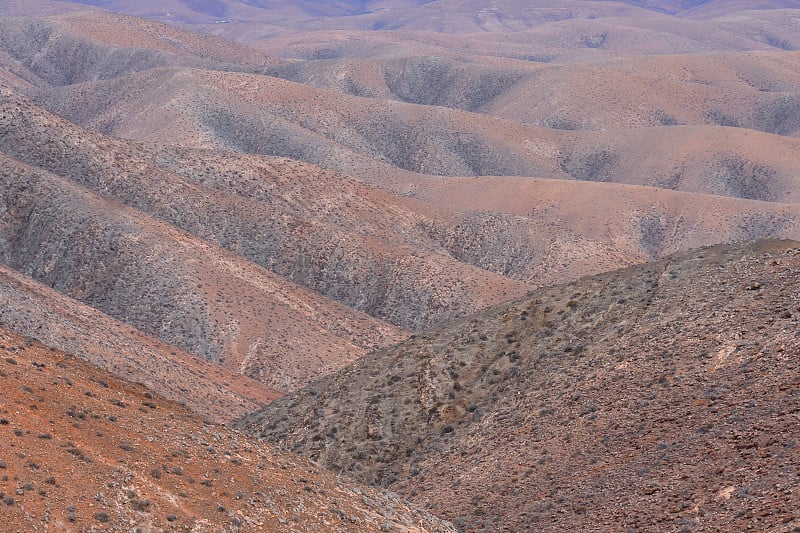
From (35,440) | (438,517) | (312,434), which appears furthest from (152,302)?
(35,440)

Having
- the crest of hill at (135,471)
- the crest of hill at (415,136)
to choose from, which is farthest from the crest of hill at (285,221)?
the crest of hill at (135,471)

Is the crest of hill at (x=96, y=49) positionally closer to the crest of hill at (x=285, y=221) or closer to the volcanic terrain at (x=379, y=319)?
the volcanic terrain at (x=379, y=319)

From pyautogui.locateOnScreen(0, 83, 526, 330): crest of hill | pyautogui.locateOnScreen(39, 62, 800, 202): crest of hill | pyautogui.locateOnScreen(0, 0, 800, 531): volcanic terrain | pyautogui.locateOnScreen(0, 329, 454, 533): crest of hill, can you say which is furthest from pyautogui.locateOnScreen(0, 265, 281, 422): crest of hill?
pyautogui.locateOnScreen(39, 62, 800, 202): crest of hill

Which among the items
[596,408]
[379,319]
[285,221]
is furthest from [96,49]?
[596,408]

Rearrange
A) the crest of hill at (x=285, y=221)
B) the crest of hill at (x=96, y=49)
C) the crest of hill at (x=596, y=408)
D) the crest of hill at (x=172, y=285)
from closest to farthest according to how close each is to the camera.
Result: the crest of hill at (x=596, y=408), the crest of hill at (x=172, y=285), the crest of hill at (x=285, y=221), the crest of hill at (x=96, y=49)

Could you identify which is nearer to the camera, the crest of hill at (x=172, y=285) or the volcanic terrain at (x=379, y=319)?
the volcanic terrain at (x=379, y=319)

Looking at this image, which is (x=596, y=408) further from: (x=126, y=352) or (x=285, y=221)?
(x=285, y=221)

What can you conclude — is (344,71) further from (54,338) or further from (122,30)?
(54,338)
